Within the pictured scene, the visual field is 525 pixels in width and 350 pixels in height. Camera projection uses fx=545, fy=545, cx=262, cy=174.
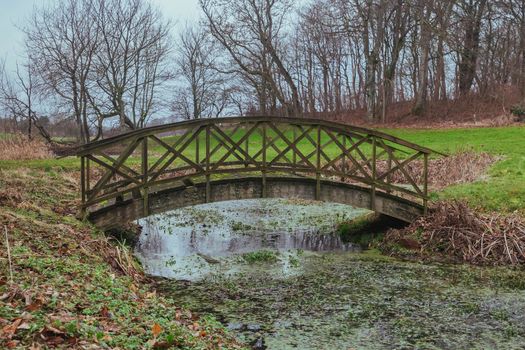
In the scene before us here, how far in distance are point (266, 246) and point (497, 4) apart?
29730 mm

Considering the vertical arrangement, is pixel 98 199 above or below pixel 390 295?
above

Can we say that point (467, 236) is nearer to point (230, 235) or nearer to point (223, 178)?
point (223, 178)

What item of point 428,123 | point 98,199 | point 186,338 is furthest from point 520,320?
point 428,123

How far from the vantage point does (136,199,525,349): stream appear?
7152 mm

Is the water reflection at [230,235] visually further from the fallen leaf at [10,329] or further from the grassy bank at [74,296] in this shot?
the fallen leaf at [10,329]

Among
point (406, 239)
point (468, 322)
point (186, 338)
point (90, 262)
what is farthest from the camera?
point (406, 239)

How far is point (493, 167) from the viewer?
55.7 ft

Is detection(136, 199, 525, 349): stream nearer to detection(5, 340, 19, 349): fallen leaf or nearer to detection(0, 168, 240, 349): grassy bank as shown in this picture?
detection(0, 168, 240, 349): grassy bank

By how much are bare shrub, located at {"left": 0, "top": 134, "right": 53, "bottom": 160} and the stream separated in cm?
922

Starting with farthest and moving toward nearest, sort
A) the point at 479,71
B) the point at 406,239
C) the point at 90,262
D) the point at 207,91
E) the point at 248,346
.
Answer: the point at 207,91
the point at 479,71
the point at 406,239
the point at 90,262
the point at 248,346

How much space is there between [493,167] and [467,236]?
6.41 metres

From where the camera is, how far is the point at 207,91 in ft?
163

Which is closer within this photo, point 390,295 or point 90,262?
point 90,262

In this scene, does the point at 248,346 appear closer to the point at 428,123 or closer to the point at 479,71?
the point at 428,123
